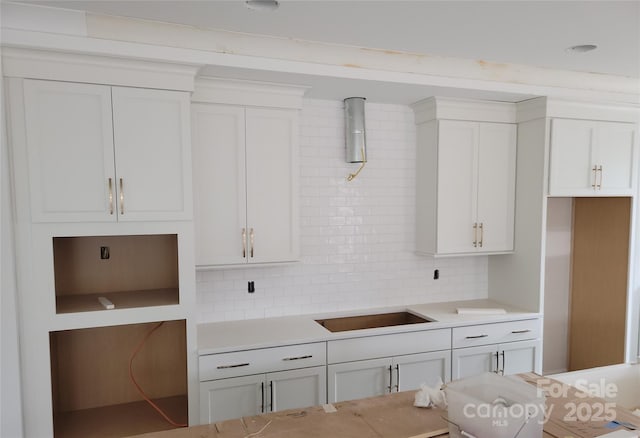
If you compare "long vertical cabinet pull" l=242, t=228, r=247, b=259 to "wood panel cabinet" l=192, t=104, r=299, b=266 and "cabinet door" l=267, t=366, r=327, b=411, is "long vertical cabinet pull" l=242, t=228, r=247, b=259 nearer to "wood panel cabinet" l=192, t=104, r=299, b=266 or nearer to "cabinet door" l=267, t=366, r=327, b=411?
"wood panel cabinet" l=192, t=104, r=299, b=266

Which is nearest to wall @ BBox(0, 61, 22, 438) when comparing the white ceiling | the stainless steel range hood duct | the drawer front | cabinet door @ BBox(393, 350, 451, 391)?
the white ceiling

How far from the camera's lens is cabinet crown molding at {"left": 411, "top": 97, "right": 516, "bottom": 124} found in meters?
3.34

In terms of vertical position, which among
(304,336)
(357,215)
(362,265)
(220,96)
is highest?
(220,96)

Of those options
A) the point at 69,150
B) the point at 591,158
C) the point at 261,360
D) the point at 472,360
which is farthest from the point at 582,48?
the point at 69,150

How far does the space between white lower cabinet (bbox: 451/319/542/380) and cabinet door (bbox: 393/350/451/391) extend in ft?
0.24

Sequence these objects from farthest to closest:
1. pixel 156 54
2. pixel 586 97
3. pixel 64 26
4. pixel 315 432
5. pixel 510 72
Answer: pixel 586 97
pixel 510 72
pixel 156 54
pixel 64 26
pixel 315 432

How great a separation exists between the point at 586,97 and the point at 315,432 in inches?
128

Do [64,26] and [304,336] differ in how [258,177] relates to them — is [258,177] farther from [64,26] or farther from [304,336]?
[64,26]

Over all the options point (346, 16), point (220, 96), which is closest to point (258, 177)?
point (220, 96)

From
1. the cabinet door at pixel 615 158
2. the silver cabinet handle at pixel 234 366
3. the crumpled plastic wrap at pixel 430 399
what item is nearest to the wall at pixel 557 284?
the cabinet door at pixel 615 158

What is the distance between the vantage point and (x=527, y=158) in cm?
354

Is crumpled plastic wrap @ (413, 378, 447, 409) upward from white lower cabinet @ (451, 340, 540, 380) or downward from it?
upward

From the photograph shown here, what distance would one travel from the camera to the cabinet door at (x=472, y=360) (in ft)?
10.6

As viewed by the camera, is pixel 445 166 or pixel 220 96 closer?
pixel 220 96
